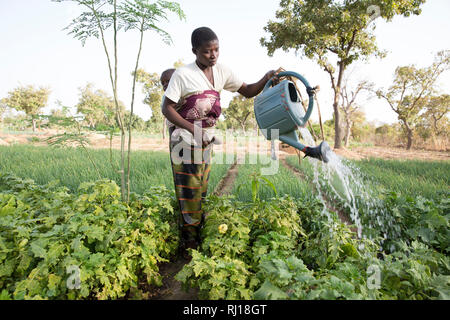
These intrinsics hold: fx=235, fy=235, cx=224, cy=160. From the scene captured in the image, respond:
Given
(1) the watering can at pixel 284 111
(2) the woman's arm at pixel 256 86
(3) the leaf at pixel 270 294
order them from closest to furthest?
1. (3) the leaf at pixel 270 294
2. (1) the watering can at pixel 284 111
3. (2) the woman's arm at pixel 256 86

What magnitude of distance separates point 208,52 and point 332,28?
1028 cm

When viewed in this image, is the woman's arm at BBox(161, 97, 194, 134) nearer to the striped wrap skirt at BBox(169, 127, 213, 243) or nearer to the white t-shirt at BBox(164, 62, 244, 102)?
the white t-shirt at BBox(164, 62, 244, 102)

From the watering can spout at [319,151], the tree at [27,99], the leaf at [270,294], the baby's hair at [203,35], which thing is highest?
the tree at [27,99]

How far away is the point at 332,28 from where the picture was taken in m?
9.62

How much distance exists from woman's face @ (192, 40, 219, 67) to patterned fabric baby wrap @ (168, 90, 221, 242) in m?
0.22

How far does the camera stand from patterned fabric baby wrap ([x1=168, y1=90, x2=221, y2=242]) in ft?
5.79

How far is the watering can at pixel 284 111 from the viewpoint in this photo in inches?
59.8

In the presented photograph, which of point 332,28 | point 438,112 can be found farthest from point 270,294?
point 438,112

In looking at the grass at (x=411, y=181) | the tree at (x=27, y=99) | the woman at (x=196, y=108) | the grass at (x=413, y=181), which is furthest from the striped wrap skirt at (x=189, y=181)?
the tree at (x=27, y=99)

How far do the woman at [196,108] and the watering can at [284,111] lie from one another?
29 cm

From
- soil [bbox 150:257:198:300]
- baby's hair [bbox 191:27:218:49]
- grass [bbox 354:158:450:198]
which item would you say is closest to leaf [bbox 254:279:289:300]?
soil [bbox 150:257:198:300]

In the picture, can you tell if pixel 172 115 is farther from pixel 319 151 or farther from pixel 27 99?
pixel 27 99

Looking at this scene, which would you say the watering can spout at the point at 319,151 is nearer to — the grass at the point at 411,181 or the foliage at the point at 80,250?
the foliage at the point at 80,250
